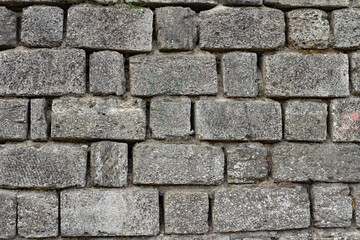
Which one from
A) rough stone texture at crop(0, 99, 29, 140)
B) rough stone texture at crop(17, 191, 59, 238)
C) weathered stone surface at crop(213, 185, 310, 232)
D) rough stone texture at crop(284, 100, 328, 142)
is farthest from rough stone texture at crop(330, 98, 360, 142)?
A: rough stone texture at crop(0, 99, 29, 140)

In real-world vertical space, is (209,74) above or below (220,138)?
above

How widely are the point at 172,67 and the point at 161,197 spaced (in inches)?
37.4

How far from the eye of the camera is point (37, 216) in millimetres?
2543

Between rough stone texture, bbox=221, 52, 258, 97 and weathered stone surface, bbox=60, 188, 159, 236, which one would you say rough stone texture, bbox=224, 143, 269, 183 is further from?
weathered stone surface, bbox=60, 188, 159, 236

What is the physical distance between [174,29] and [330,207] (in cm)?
174

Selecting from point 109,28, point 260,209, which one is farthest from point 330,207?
point 109,28

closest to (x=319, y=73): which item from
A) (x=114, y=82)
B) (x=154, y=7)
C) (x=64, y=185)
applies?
(x=154, y=7)

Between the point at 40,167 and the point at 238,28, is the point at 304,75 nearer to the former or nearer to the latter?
the point at 238,28

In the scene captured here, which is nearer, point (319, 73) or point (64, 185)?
point (64, 185)

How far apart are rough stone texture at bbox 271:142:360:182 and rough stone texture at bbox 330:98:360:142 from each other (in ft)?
0.27

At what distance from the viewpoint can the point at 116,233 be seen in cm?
257

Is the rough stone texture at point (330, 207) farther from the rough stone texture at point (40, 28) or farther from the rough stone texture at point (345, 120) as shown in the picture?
the rough stone texture at point (40, 28)

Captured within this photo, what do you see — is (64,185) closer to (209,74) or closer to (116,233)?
(116,233)

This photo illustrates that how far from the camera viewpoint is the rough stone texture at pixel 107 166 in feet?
8.54
